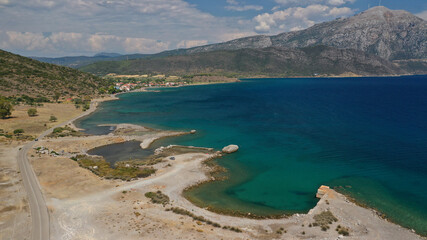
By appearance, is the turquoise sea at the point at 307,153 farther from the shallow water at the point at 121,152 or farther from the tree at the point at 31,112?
the tree at the point at 31,112

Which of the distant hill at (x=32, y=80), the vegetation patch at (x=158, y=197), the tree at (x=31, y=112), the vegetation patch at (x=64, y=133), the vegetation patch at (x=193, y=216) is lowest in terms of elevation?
the vegetation patch at (x=193, y=216)

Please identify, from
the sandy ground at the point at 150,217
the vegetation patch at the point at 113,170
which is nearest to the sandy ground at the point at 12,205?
the sandy ground at the point at 150,217

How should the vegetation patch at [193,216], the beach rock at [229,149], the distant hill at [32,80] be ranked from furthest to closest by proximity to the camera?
1. the distant hill at [32,80]
2. the beach rock at [229,149]
3. the vegetation patch at [193,216]

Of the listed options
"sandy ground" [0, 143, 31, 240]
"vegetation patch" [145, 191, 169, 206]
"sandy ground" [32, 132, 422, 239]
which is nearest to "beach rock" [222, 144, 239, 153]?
"sandy ground" [32, 132, 422, 239]

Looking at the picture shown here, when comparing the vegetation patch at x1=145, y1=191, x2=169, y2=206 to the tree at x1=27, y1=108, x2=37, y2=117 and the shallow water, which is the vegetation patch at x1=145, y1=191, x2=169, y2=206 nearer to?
the shallow water

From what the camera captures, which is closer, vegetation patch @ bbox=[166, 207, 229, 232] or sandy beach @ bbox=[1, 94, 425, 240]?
sandy beach @ bbox=[1, 94, 425, 240]

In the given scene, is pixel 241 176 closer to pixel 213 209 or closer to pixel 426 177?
pixel 213 209

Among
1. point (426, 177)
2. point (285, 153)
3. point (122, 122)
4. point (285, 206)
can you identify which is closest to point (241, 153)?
point (285, 153)
